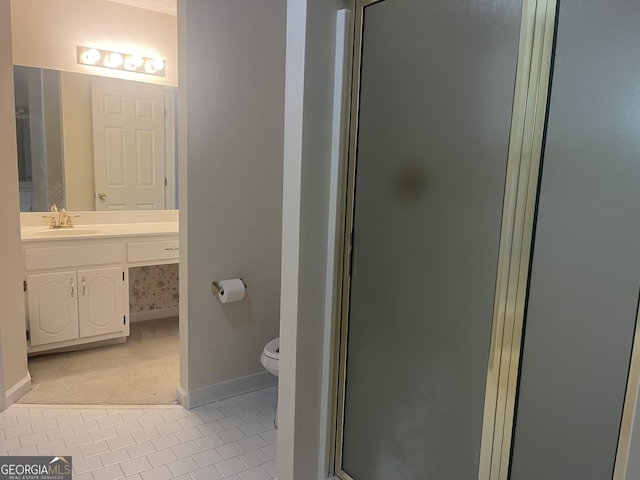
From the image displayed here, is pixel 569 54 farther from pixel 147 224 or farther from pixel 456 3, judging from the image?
pixel 147 224

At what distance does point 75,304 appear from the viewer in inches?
119

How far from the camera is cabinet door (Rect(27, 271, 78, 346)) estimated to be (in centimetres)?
287

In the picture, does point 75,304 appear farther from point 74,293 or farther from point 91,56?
point 91,56

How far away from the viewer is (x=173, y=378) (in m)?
2.83

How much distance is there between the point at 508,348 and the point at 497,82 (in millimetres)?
689

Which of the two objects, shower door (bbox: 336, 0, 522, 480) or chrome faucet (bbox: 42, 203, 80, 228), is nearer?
shower door (bbox: 336, 0, 522, 480)

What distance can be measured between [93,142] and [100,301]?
1.19 m

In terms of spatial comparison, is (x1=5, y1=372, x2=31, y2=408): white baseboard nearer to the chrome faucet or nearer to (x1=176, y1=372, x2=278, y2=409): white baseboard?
(x1=176, y1=372, x2=278, y2=409): white baseboard

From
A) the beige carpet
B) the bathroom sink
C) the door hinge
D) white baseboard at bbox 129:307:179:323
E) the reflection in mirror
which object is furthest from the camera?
white baseboard at bbox 129:307:179:323

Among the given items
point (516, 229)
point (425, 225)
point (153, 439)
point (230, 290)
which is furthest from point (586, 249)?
point (153, 439)

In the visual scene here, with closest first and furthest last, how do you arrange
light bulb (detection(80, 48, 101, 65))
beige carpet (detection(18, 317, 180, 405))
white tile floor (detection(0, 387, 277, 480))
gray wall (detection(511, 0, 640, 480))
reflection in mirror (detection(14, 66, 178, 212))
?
1. gray wall (detection(511, 0, 640, 480))
2. white tile floor (detection(0, 387, 277, 480))
3. beige carpet (detection(18, 317, 180, 405))
4. reflection in mirror (detection(14, 66, 178, 212))
5. light bulb (detection(80, 48, 101, 65))

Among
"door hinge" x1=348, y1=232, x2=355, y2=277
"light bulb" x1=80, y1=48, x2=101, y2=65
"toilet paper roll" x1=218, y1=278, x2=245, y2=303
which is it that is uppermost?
"light bulb" x1=80, y1=48, x2=101, y2=65

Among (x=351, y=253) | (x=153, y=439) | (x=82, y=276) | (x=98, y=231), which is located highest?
(x=351, y=253)

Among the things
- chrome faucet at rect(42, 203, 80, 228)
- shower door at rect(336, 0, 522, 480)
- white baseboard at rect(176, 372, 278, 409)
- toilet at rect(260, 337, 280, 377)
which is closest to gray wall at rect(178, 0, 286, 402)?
white baseboard at rect(176, 372, 278, 409)
